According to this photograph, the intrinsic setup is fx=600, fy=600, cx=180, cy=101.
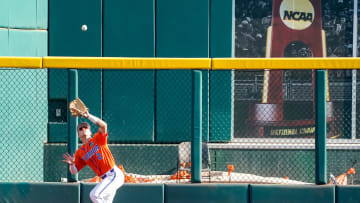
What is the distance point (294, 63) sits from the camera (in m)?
7.73

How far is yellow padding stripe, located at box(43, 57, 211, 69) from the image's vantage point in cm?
775

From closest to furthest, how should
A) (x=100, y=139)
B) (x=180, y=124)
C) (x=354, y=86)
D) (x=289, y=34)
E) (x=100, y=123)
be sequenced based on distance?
(x=100, y=123) < (x=100, y=139) < (x=180, y=124) < (x=354, y=86) < (x=289, y=34)

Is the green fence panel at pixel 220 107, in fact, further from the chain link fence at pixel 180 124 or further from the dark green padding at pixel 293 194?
the dark green padding at pixel 293 194

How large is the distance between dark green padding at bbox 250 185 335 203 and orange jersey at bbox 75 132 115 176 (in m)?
1.95

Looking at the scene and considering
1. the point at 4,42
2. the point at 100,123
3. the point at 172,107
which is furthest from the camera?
the point at 172,107

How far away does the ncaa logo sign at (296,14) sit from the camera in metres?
11.5

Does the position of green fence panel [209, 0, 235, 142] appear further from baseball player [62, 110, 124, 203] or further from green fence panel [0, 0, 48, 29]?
baseball player [62, 110, 124, 203]

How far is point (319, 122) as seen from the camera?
775 cm

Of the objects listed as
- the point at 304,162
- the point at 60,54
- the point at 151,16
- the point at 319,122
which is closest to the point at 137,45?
the point at 151,16

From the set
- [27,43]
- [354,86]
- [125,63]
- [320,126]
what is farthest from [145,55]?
[320,126]

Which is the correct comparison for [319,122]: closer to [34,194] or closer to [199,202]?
[199,202]

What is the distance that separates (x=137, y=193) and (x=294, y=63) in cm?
262

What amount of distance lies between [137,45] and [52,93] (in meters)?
1.81

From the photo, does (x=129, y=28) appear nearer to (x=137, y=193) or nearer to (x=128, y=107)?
(x=128, y=107)
